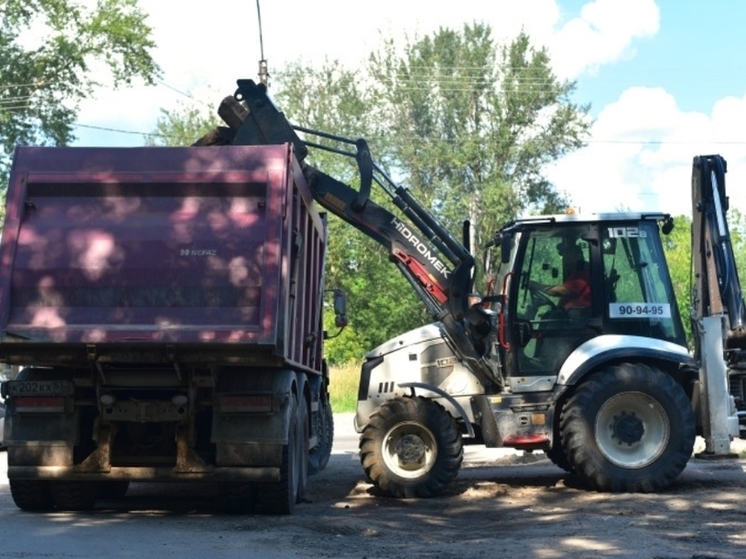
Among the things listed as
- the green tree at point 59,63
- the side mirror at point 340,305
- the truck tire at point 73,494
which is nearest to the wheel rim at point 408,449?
the truck tire at point 73,494

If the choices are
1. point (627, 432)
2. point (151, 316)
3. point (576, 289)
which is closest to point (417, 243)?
point (576, 289)

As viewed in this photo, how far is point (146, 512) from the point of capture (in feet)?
38.9

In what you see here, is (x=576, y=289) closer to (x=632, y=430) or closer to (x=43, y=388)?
(x=632, y=430)

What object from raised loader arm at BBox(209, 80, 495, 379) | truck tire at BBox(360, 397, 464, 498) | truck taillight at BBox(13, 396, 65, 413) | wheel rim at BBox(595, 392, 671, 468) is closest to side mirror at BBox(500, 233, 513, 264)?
raised loader arm at BBox(209, 80, 495, 379)

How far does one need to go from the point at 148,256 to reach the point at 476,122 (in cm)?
4474

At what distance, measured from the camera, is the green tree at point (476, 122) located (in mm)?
53531

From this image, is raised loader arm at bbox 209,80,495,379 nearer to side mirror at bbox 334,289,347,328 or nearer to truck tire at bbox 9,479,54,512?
side mirror at bbox 334,289,347,328

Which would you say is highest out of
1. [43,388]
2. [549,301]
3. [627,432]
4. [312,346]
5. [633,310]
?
[549,301]

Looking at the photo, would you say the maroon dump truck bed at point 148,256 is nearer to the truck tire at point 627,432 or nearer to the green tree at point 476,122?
the truck tire at point 627,432

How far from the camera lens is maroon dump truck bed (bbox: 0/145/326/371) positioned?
10664 mm

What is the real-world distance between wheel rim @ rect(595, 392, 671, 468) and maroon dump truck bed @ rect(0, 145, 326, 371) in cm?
353

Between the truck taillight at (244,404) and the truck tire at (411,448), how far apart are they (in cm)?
241

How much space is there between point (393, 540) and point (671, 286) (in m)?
5.10

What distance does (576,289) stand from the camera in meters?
13.5
